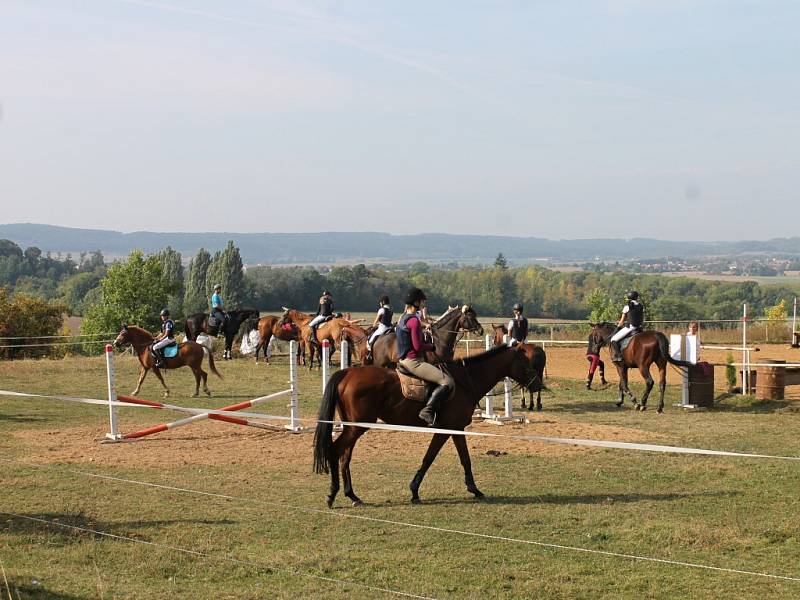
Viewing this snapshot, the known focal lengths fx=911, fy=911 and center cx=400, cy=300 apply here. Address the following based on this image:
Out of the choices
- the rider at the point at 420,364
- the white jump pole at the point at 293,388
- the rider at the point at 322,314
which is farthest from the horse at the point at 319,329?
the rider at the point at 420,364

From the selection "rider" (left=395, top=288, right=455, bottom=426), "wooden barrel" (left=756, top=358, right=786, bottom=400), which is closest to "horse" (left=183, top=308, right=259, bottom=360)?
"wooden barrel" (left=756, top=358, right=786, bottom=400)

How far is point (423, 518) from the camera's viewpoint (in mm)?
10070

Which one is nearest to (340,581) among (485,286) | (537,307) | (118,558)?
(118,558)

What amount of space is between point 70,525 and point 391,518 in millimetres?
3408

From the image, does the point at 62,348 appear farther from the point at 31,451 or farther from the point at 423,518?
the point at 423,518

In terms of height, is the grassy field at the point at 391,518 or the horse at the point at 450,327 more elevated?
the horse at the point at 450,327

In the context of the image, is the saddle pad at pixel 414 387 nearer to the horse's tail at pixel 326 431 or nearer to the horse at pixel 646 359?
the horse's tail at pixel 326 431

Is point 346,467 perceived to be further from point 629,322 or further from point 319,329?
point 319,329

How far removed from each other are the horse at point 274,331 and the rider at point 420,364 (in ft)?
66.5

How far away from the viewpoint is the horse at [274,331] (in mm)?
31078

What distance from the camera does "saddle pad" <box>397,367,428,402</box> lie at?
10.9 metres

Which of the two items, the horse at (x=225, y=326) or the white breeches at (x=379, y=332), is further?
the horse at (x=225, y=326)

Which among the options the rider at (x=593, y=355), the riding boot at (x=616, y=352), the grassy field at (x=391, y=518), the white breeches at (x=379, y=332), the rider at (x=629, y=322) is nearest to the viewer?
the grassy field at (x=391, y=518)

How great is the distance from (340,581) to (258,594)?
0.71 meters
